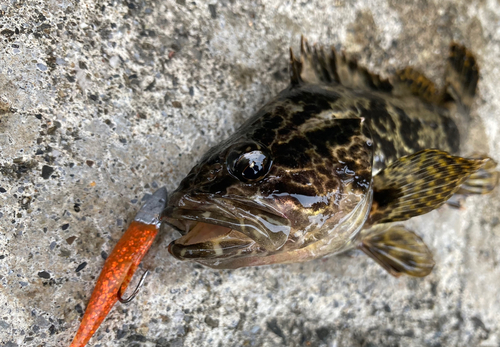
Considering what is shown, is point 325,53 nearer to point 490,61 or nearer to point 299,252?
point 299,252

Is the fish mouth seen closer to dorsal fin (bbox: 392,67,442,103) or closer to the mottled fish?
the mottled fish

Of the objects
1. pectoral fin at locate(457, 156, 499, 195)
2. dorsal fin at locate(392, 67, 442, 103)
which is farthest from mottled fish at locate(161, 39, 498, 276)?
pectoral fin at locate(457, 156, 499, 195)

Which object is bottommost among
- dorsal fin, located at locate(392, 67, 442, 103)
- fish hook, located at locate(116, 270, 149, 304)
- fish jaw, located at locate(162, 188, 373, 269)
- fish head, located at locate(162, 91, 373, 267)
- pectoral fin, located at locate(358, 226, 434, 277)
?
fish hook, located at locate(116, 270, 149, 304)

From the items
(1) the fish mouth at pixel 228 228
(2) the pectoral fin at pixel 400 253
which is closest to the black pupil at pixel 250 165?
(1) the fish mouth at pixel 228 228

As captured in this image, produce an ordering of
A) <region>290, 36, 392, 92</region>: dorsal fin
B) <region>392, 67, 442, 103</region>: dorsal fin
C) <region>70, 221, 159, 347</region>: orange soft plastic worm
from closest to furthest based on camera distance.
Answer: <region>70, 221, 159, 347</region>: orange soft plastic worm → <region>290, 36, 392, 92</region>: dorsal fin → <region>392, 67, 442, 103</region>: dorsal fin

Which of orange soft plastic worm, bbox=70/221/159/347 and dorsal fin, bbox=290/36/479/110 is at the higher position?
dorsal fin, bbox=290/36/479/110

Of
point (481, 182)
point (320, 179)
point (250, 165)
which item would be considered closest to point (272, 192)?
point (250, 165)

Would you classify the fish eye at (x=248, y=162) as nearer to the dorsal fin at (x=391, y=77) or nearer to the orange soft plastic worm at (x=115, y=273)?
the orange soft plastic worm at (x=115, y=273)

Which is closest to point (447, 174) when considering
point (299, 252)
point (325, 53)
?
point (299, 252)
